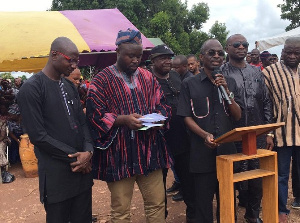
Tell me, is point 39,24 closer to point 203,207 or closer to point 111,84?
point 111,84

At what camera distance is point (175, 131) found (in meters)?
3.77

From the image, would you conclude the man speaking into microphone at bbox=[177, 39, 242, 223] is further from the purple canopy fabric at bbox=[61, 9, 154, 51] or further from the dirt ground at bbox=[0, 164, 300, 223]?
the purple canopy fabric at bbox=[61, 9, 154, 51]

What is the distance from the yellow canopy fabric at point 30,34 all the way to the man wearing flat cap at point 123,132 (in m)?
3.64

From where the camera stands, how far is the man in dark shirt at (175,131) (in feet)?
12.3

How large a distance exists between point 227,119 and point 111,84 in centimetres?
111

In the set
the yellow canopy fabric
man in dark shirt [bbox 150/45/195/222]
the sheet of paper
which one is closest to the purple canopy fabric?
the yellow canopy fabric

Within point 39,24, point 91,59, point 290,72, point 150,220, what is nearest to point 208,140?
point 150,220

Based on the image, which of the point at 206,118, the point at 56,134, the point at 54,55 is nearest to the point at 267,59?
the point at 206,118

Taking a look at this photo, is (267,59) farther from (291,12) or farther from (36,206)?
(291,12)

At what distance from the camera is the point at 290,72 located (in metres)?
3.63

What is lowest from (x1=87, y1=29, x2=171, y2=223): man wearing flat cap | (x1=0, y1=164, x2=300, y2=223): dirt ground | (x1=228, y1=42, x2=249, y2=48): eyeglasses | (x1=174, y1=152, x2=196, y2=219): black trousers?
(x1=0, y1=164, x2=300, y2=223): dirt ground

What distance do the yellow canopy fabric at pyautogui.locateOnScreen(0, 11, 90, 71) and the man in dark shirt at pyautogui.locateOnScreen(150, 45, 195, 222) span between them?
295cm

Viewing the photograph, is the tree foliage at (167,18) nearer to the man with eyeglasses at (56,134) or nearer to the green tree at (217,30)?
the green tree at (217,30)

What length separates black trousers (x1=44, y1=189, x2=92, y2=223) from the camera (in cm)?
250
